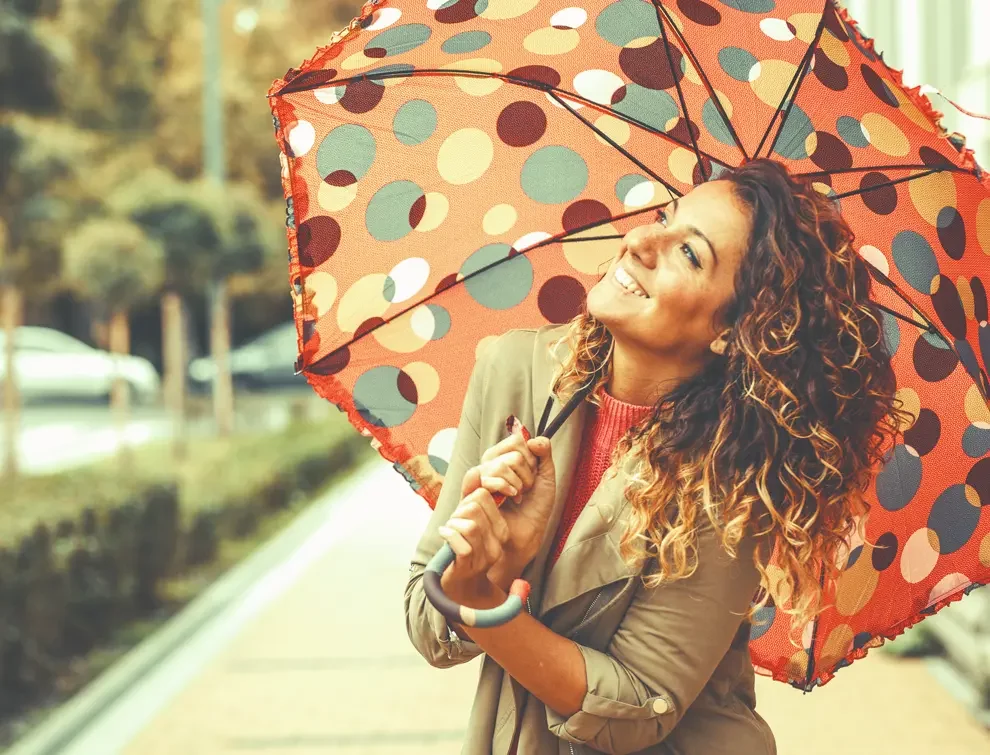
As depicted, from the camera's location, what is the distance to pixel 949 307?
2.48 meters

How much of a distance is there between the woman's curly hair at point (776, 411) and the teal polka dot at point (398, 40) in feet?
2.70

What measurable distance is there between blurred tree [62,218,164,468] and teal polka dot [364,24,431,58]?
9.05m

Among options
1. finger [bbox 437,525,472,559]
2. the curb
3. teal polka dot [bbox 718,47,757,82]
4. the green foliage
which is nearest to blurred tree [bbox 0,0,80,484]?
the green foliage

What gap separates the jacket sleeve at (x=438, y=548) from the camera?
1.87 m

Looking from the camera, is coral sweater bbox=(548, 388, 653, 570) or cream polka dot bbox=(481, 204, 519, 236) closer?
coral sweater bbox=(548, 388, 653, 570)

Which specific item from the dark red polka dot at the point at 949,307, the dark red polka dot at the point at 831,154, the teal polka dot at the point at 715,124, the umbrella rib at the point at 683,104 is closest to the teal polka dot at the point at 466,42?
the umbrella rib at the point at 683,104

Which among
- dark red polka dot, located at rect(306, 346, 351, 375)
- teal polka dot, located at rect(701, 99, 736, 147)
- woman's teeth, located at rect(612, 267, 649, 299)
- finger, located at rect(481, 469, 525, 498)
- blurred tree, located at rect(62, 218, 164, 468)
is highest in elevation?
blurred tree, located at rect(62, 218, 164, 468)

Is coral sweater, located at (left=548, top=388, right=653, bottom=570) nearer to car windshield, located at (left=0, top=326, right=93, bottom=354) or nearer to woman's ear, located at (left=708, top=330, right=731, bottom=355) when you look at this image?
Answer: woman's ear, located at (left=708, top=330, right=731, bottom=355)

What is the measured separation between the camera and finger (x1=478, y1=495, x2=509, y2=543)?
169 centimetres

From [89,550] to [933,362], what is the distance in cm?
518

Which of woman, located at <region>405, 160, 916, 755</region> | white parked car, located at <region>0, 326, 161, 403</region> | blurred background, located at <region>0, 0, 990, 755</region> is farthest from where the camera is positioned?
white parked car, located at <region>0, 326, 161, 403</region>

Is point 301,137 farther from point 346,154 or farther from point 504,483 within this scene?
point 504,483

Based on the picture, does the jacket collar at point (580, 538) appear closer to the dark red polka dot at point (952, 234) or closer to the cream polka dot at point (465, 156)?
the cream polka dot at point (465, 156)

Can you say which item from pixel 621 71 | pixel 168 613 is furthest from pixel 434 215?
pixel 168 613
